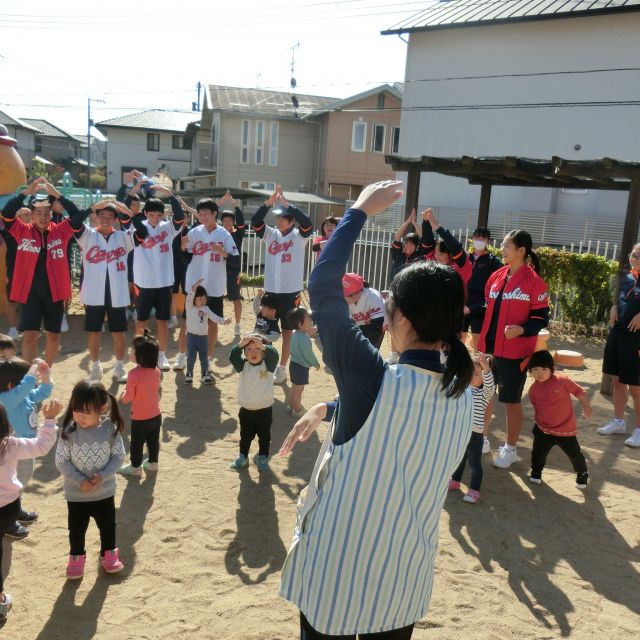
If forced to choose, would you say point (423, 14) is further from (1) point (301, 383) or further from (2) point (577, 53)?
(1) point (301, 383)

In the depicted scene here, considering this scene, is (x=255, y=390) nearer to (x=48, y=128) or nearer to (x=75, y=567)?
(x=75, y=567)

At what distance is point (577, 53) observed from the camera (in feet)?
64.4

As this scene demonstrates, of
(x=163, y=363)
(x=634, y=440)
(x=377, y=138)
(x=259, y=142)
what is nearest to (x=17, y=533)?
(x=163, y=363)

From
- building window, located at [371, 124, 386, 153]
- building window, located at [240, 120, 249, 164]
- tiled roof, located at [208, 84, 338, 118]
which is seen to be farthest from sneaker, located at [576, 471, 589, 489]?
building window, located at [240, 120, 249, 164]

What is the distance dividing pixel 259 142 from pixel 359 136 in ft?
18.3

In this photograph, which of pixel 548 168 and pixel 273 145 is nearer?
pixel 548 168

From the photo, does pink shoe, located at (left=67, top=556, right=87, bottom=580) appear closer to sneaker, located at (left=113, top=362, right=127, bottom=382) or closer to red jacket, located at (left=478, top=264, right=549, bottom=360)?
red jacket, located at (left=478, top=264, right=549, bottom=360)

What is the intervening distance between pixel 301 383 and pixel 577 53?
18.2 m

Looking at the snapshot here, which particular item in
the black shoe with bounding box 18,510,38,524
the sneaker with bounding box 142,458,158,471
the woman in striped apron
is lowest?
the black shoe with bounding box 18,510,38,524

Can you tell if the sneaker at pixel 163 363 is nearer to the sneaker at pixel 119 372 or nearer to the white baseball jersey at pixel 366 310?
the sneaker at pixel 119 372

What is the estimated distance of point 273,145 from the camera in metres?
32.9

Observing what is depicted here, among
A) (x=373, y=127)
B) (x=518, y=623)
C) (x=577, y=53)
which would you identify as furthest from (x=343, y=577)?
(x=373, y=127)

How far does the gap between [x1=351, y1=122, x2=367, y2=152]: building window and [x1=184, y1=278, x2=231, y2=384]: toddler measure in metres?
25.2

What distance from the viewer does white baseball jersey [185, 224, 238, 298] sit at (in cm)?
775
